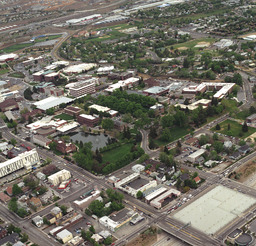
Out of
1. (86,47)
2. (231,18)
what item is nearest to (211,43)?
(231,18)

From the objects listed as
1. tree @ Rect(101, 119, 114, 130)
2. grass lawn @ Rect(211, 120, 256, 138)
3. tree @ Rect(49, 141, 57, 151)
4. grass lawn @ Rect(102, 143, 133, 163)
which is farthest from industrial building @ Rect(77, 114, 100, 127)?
grass lawn @ Rect(211, 120, 256, 138)

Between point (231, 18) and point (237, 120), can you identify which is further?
point (231, 18)

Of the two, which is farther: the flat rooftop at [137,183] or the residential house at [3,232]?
the flat rooftop at [137,183]

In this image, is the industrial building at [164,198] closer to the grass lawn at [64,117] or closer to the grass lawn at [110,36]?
the grass lawn at [64,117]

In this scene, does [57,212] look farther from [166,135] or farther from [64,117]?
[64,117]

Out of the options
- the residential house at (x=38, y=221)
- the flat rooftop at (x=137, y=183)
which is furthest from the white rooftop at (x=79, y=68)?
the residential house at (x=38, y=221)

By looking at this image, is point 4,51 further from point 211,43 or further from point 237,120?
point 237,120

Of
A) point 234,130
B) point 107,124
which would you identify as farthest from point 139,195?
point 234,130

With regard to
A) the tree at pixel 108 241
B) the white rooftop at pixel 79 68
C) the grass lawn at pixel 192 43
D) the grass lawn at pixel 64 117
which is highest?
the white rooftop at pixel 79 68
